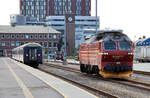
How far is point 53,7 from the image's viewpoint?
17712cm

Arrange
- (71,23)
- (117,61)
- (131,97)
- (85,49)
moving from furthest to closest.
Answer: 1. (71,23)
2. (85,49)
3. (117,61)
4. (131,97)

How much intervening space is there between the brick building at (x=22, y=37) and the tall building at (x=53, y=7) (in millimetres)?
42454

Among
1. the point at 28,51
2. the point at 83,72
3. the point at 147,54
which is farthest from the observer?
the point at 147,54

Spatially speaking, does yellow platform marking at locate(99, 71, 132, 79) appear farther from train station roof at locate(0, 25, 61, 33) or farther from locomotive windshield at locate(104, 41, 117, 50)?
train station roof at locate(0, 25, 61, 33)

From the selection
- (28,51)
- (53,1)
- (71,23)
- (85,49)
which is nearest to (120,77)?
(85,49)

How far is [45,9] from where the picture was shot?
178 m

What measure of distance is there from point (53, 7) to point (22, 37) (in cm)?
4733

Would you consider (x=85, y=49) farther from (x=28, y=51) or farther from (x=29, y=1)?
(x=29, y=1)

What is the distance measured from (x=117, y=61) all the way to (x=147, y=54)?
118 feet

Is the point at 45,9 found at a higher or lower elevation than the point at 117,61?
higher

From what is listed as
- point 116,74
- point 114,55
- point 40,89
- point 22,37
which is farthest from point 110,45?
point 22,37

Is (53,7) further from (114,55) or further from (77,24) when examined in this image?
(114,55)

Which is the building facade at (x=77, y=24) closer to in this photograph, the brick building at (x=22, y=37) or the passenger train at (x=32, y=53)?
the brick building at (x=22, y=37)

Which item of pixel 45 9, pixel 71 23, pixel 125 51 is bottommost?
pixel 125 51
